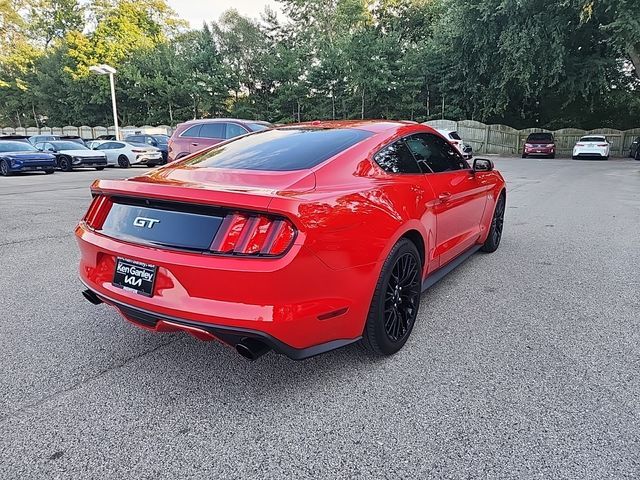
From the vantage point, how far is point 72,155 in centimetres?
1759

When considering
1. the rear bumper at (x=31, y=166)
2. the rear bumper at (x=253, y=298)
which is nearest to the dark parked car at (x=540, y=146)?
the rear bumper at (x=31, y=166)

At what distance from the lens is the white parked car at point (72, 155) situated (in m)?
17.6

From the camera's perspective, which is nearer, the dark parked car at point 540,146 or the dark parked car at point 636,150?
the dark parked car at point 636,150

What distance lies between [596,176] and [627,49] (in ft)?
30.2

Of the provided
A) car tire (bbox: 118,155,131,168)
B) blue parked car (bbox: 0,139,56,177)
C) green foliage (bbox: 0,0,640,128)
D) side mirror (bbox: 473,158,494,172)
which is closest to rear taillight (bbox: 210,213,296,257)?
side mirror (bbox: 473,158,494,172)

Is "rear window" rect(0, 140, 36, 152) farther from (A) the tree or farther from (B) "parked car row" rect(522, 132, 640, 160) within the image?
(A) the tree

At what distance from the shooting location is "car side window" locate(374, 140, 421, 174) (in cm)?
304

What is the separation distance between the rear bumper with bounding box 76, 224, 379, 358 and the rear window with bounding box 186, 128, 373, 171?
30.1 inches

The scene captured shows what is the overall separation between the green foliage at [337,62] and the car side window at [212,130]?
16291mm

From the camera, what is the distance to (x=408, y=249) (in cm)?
293

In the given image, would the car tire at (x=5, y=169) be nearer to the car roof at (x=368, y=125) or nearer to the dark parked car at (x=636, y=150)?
the car roof at (x=368, y=125)

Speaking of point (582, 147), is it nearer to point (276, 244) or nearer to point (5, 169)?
point (5, 169)

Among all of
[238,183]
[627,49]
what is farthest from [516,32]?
[238,183]

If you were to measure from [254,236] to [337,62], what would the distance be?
32614 millimetres
